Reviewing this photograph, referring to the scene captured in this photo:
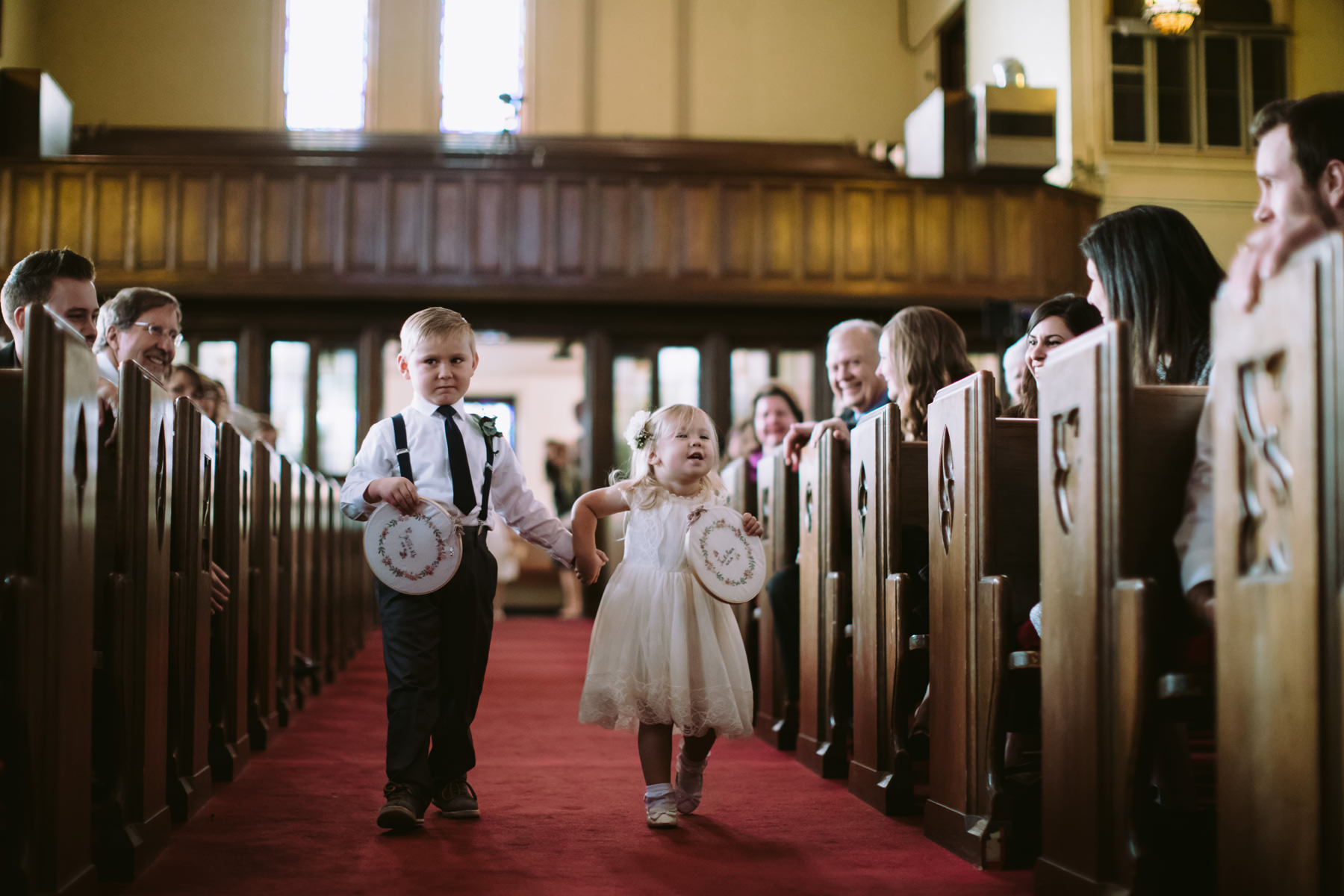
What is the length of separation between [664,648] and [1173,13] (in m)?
7.77

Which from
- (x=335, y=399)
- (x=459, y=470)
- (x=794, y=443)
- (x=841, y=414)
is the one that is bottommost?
(x=459, y=470)

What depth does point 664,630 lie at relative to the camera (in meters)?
2.84

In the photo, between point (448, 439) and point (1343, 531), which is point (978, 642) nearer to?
point (1343, 531)

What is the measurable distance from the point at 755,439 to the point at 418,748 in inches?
122

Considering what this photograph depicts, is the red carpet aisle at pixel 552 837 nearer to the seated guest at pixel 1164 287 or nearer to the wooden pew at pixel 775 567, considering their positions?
the wooden pew at pixel 775 567

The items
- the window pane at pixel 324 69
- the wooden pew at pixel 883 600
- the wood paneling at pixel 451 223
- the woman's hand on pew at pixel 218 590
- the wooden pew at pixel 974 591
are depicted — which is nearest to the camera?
the wooden pew at pixel 974 591

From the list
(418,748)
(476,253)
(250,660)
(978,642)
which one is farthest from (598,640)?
(476,253)

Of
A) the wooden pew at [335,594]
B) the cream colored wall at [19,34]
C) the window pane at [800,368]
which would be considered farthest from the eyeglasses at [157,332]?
the cream colored wall at [19,34]

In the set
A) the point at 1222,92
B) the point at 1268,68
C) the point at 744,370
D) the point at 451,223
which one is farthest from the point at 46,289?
the point at 1268,68

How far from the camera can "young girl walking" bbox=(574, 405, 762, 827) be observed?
9.11 feet

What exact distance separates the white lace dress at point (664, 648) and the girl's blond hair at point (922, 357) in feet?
2.72

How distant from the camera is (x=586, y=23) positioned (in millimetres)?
12195

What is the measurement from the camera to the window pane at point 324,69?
1203 centimetres

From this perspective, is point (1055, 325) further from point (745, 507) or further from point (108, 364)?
point (108, 364)
